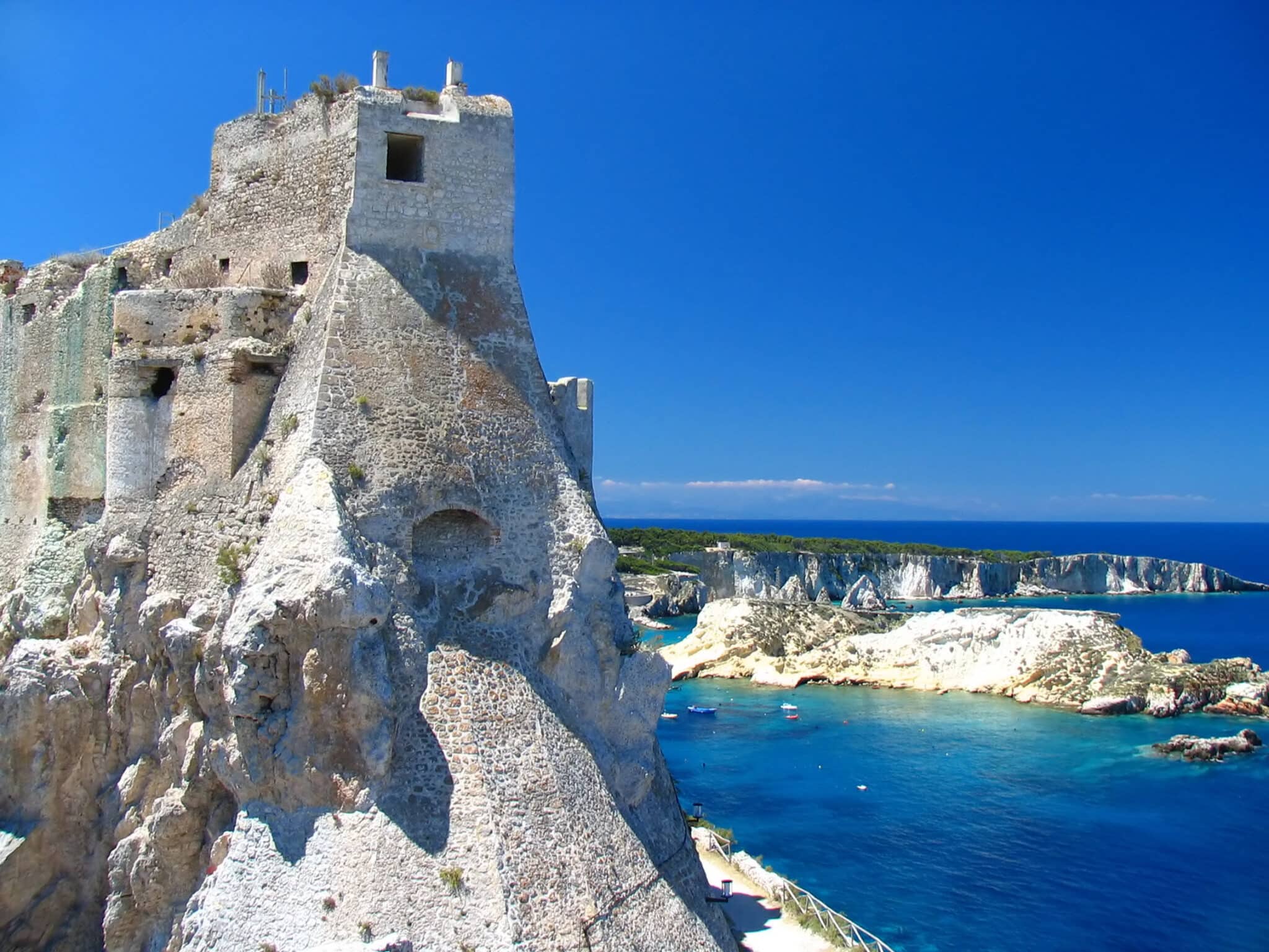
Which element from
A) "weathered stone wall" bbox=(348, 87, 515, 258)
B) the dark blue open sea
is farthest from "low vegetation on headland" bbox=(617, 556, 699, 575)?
"weathered stone wall" bbox=(348, 87, 515, 258)

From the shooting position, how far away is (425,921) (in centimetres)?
1421

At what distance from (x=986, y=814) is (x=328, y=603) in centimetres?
3399

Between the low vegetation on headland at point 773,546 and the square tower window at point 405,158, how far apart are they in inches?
3650

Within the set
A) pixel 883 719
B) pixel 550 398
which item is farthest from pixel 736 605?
pixel 550 398

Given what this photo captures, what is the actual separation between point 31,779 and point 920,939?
22031 mm

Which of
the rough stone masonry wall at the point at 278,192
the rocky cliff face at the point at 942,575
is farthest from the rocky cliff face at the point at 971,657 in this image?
the rough stone masonry wall at the point at 278,192

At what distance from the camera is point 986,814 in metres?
41.5

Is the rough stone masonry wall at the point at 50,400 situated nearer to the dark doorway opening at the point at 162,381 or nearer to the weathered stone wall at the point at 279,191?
the dark doorway opening at the point at 162,381

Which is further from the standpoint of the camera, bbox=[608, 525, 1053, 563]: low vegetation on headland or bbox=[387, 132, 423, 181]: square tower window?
bbox=[608, 525, 1053, 563]: low vegetation on headland

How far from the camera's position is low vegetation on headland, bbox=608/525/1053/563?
116 meters

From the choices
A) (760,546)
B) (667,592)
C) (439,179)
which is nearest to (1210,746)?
(439,179)

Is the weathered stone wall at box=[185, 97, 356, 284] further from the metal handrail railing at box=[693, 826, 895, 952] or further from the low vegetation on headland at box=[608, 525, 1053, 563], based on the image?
the low vegetation on headland at box=[608, 525, 1053, 563]

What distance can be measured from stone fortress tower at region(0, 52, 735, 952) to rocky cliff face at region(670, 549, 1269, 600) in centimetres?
8923

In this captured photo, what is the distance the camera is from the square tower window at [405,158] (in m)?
19.3
